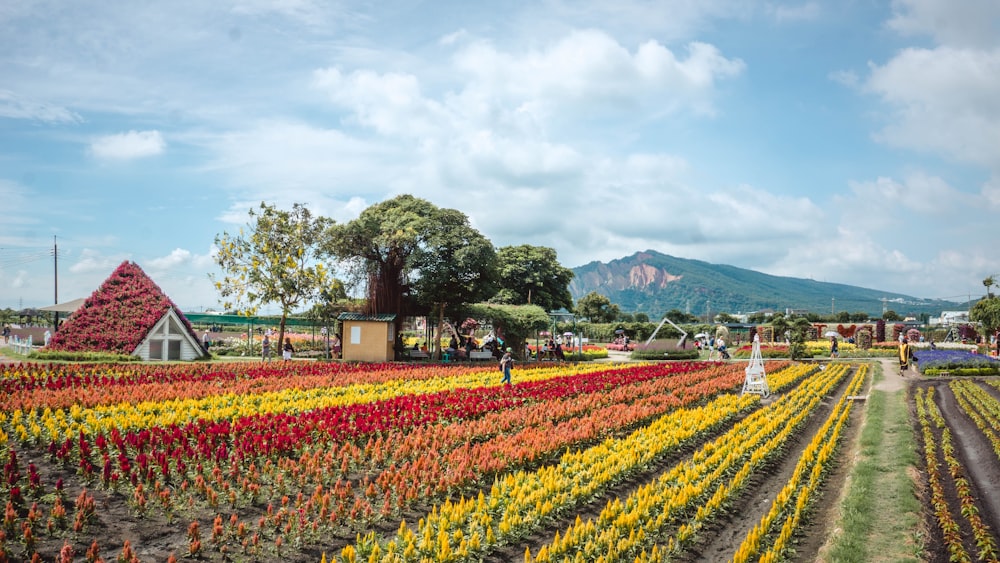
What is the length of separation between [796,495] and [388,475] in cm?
598

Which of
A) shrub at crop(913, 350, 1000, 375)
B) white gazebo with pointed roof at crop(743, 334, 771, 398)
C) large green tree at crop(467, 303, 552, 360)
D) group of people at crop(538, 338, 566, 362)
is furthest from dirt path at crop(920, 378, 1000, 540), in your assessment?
large green tree at crop(467, 303, 552, 360)

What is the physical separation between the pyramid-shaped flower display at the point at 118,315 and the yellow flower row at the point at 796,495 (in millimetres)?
27038

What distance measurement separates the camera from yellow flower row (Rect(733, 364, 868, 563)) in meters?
6.87

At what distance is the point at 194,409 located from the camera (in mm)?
13109

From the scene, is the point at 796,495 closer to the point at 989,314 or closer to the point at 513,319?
the point at 513,319

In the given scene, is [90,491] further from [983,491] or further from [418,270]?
[418,270]

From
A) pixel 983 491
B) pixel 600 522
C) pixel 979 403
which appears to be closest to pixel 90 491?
pixel 600 522

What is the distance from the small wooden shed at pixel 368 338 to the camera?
29578 millimetres

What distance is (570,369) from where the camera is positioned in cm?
2539

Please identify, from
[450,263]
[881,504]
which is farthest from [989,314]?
[881,504]

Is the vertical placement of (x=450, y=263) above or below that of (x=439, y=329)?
above

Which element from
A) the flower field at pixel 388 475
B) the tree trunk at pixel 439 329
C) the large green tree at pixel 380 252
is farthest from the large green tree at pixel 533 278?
the flower field at pixel 388 475

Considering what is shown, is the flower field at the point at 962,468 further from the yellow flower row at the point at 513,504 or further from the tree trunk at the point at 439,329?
the tree trunk at the point at 439,329

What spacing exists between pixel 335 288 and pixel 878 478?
27.6m
